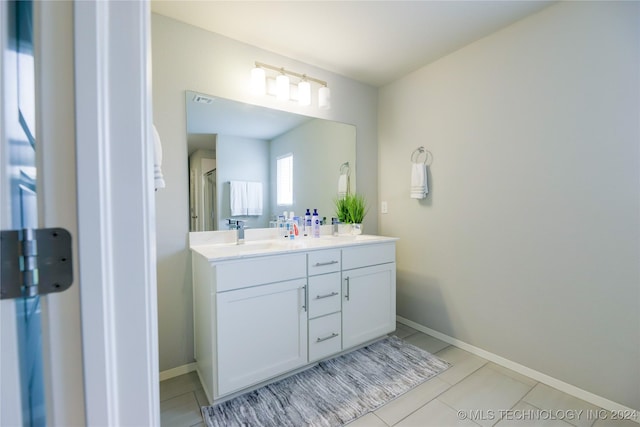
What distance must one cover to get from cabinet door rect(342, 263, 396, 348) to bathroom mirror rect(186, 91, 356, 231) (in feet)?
2.30

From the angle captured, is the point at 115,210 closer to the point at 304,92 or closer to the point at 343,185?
the point at 304,92

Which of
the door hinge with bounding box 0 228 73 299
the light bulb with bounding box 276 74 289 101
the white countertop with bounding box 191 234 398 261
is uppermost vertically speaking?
the light bulb with bounding box 276 74 289 101

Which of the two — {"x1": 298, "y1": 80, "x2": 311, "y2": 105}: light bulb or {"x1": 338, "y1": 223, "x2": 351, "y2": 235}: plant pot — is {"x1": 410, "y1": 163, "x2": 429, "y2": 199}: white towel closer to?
{"x1": 338, "y1": 223, "x2": 351, "y2": 235}: plant pot

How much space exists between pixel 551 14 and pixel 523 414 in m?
2.38

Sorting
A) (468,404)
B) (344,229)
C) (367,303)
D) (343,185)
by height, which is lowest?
(468,404)

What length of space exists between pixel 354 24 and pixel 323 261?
5.37 ft

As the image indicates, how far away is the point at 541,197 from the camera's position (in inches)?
70.2

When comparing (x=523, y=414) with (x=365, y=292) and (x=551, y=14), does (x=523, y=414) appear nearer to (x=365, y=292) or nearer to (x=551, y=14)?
(x=365, y=292)

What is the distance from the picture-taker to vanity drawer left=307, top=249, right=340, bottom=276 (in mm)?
1832

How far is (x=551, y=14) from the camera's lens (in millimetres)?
1704

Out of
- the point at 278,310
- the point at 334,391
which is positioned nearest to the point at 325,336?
the point at 334,391

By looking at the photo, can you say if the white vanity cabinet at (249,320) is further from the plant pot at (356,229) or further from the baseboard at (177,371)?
the plant pot at (356,229)

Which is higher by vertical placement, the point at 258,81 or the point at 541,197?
the point at 258,81

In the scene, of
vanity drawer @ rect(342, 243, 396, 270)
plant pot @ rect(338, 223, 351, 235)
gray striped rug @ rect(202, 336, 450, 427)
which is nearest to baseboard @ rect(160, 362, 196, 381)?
gray striped rug @ rect(202, 336, 450, 427)
